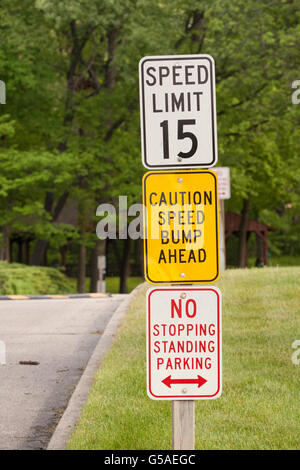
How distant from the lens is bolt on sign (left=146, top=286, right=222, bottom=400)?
4.06 metres

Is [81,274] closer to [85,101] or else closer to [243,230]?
[85,101]

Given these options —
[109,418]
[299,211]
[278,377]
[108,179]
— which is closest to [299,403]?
[278,377]

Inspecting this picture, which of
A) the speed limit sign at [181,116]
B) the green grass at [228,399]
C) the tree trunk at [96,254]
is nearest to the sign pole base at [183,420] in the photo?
the speed limit sign at [181,116]

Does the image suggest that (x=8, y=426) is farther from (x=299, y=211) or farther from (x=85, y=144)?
(x=299, y=211)

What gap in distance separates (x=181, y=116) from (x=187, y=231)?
62cm

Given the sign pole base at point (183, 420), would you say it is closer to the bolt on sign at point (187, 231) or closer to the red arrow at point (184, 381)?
the red arrow at point (184, 381)

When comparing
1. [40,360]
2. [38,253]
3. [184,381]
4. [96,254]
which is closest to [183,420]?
[184,381]

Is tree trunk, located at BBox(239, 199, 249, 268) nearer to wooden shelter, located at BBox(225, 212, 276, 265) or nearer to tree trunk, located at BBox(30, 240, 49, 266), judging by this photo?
wooden shelter, located at BBox(225, 212, 276, 265)

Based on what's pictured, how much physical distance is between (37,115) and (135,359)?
20.7 m

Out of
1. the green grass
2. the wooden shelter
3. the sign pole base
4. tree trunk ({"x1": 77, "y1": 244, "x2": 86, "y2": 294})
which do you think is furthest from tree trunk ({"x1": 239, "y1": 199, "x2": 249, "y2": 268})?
Result: the sign pole base

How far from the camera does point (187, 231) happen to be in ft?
13.4

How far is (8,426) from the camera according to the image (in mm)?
6875

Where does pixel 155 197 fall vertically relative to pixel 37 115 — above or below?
below

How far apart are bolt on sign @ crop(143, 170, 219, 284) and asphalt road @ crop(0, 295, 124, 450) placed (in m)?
2.82
